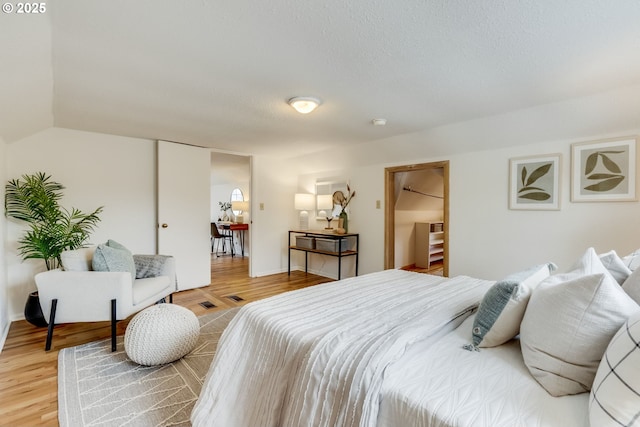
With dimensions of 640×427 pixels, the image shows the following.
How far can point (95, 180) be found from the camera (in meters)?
3.57

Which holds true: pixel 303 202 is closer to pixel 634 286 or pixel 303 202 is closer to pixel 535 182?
pixel 535 182

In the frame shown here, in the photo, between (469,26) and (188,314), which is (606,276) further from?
(188,314)

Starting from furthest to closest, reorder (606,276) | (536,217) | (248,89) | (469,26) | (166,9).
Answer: (536,217) < (248,89) < (469,26) < (166,9) < (606,276)

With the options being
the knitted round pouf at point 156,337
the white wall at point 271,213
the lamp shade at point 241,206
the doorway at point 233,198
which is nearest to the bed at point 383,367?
the knitted round pouf at point 156,337

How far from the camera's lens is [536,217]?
2.99 metres

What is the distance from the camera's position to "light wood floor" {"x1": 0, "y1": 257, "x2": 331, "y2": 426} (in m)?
1.69

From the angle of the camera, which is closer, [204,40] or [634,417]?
[634,417]

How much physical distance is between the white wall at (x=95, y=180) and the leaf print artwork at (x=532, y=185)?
14.5 feet

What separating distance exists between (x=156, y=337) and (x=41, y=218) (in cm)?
217

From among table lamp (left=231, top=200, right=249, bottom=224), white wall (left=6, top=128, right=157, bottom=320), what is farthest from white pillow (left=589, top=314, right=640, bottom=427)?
table lamp (left=231, top=200, right=249, bottom=224)

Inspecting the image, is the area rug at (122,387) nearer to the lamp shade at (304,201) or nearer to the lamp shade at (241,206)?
the lamp shade at (304,201)

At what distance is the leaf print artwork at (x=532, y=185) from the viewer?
2919mm

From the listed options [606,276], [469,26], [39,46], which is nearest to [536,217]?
[469,26]

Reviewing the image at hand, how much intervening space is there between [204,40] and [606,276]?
1995 millimetres
